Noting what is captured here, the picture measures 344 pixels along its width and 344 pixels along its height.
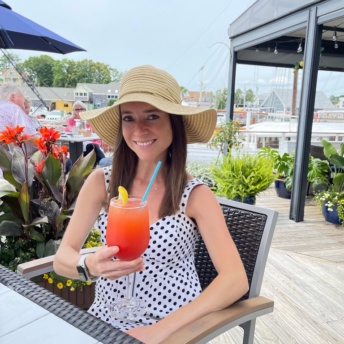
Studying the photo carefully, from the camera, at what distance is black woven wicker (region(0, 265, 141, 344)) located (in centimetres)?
72

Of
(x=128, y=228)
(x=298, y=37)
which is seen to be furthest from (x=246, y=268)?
(x=298, y=37)

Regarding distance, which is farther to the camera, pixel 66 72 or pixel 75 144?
pixel 66 72

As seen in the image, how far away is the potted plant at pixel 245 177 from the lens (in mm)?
3660

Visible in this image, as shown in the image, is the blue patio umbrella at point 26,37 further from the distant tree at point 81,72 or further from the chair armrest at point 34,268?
the distant tree at point 81,72

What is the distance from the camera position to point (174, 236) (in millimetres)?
1188

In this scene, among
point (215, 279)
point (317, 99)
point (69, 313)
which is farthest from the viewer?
point (317, 99)

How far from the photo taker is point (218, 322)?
3.20 ft

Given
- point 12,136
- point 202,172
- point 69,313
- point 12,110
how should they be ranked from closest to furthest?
point 69,313 → point 12,136 → point 12,110 → point 202,172

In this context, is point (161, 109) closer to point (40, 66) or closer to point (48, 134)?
point (48, 134)

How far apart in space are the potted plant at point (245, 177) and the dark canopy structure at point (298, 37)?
2.44 feet

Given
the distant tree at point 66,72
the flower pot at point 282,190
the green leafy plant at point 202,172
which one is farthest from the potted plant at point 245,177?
the distant tree at point 66,72

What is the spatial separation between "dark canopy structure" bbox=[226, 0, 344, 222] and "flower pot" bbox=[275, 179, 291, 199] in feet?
3.84

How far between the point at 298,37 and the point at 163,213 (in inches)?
211

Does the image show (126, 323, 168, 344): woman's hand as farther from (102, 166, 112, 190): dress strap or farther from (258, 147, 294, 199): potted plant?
(258, 147, 294, 199): potted plant
